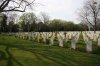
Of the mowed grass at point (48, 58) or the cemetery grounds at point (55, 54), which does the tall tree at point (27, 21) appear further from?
the mowed grass at point (48, 58)

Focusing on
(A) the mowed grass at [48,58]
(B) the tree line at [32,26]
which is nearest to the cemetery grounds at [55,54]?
(A) the mowed grass at [48,58]

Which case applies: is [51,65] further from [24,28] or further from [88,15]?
[24,28]

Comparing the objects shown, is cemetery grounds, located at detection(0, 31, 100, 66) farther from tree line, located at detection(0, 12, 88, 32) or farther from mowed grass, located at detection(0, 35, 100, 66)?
tree line, located at detection(0, 12, 88, 32)

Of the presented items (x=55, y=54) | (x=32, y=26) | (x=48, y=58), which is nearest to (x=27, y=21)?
(x=32, y=26)

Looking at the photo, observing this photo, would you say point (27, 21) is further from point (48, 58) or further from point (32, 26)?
point (48, 58)

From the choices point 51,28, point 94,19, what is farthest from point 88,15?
point 51,28

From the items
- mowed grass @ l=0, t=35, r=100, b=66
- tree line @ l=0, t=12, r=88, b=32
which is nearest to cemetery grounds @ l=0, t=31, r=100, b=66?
mowed grass @ l=0, t=35, r=100, b=66

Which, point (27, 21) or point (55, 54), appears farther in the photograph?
point (27, 21)

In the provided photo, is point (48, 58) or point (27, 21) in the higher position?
point (27, 21)

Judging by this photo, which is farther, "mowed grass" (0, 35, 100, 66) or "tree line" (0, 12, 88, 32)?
"tree line" (0, 12, 88, 32)

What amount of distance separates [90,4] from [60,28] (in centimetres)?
3820

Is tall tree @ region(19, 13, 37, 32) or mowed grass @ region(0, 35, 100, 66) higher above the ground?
tall tree @ region(19, 13, 37, 32)

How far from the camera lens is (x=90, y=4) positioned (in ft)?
220

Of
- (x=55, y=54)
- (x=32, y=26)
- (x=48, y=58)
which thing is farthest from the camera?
(x=32, y=26)
